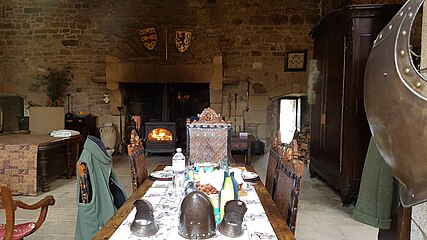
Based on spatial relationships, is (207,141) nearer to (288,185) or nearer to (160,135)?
(288,185)

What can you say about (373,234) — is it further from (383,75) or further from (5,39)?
(5,39)

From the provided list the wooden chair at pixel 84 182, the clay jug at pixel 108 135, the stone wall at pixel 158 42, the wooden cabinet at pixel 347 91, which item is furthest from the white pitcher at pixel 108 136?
the wooden chair at pixel 84 182

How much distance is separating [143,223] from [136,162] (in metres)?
1.08

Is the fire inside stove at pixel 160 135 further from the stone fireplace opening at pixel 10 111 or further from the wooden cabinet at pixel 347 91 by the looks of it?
the stone fireplace opening at pixel 10 111

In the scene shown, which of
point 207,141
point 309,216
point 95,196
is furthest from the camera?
point 309,216

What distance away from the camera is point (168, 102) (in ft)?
22.1

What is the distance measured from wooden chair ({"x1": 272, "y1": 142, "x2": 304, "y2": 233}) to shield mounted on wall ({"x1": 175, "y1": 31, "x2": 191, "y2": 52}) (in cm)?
487

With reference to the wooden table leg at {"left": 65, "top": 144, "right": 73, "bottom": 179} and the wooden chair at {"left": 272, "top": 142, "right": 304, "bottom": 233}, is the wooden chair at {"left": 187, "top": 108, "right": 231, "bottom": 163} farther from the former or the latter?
the wooden table leg at {"left": 65, "top": 144, "right": 73, "bottom": 179}

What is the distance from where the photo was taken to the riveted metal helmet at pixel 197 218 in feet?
3.99

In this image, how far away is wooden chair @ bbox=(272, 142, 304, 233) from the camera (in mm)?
1572

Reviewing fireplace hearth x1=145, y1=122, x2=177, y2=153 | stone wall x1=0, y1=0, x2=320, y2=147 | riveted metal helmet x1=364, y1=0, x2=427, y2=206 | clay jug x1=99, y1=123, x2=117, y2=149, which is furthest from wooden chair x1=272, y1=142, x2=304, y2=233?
clay jug x1=99, y1=123, x2=117, y2=149

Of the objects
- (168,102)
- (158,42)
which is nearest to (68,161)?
(168,102)

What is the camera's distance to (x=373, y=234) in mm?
2832

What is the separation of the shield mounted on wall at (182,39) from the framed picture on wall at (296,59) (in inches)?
80.0
